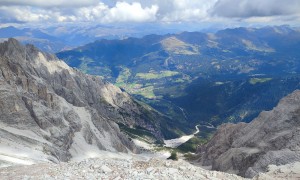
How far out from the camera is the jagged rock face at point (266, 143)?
92438 millimetres

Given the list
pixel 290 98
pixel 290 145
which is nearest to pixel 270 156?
pixel 290 145

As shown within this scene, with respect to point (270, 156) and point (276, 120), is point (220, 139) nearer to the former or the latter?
point (276, 120)

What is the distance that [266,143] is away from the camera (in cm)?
11531

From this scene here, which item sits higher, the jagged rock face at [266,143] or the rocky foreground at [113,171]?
the rocky foreground at [113,171]

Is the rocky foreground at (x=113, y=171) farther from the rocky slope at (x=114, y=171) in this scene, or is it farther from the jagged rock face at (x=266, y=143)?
the jagged rock face at (x=266, y=143)

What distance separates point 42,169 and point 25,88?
140m

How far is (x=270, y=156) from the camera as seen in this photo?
93.1 m

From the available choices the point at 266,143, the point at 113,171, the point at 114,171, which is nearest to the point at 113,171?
the point at 113,171

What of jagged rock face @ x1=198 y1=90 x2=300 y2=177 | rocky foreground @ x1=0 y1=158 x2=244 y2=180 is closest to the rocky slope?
rocky foreground @ x1=0 y1=158 x2=244 y2=180

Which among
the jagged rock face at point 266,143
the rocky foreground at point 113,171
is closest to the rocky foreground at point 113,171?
the rocky foreground at point 113,171

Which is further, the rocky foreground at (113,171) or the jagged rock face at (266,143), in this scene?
the jagged rock face at (266,143)

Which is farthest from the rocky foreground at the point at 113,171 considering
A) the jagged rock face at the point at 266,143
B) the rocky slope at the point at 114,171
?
the jagged rock face at the point at 266,143

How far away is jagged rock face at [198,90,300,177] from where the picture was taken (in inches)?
3639

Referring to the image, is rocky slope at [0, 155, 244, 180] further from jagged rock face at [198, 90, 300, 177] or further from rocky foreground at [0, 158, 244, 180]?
jagged rock face at [198, 90, 300, 177]
